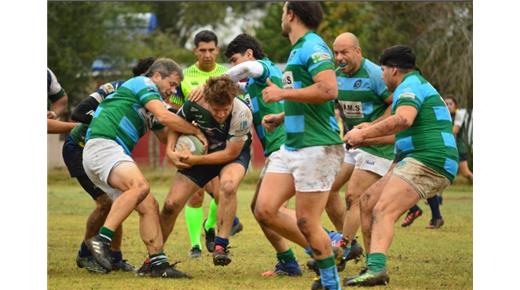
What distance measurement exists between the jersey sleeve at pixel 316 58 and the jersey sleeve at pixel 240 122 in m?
1.87

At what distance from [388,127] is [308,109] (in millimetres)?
793

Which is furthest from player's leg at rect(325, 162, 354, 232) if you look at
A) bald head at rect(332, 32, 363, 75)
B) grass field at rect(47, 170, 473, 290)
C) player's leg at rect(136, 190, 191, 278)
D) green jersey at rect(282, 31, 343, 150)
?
green jersey at rect(282, 31, 343, 150)

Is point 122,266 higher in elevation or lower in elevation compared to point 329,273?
lower

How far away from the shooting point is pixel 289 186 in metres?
8.07

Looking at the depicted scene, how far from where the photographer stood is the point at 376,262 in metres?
8.62

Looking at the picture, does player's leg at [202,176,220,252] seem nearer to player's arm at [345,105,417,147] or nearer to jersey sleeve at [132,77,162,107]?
jersey sleeve at [132,77,162,107]

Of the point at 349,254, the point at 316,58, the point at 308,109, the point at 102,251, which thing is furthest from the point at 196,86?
the point at 316,58

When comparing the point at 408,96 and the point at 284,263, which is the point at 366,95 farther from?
the point at 284,263

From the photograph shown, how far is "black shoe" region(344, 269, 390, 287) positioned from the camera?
8.60 metres

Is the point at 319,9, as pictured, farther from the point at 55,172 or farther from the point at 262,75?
the point at 55,172

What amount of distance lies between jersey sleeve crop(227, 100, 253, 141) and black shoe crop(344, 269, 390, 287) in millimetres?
1710

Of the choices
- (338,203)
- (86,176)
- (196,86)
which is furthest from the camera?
(196,86)

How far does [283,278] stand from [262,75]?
1.74 meters

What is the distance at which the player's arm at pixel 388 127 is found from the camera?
25.8 feet
